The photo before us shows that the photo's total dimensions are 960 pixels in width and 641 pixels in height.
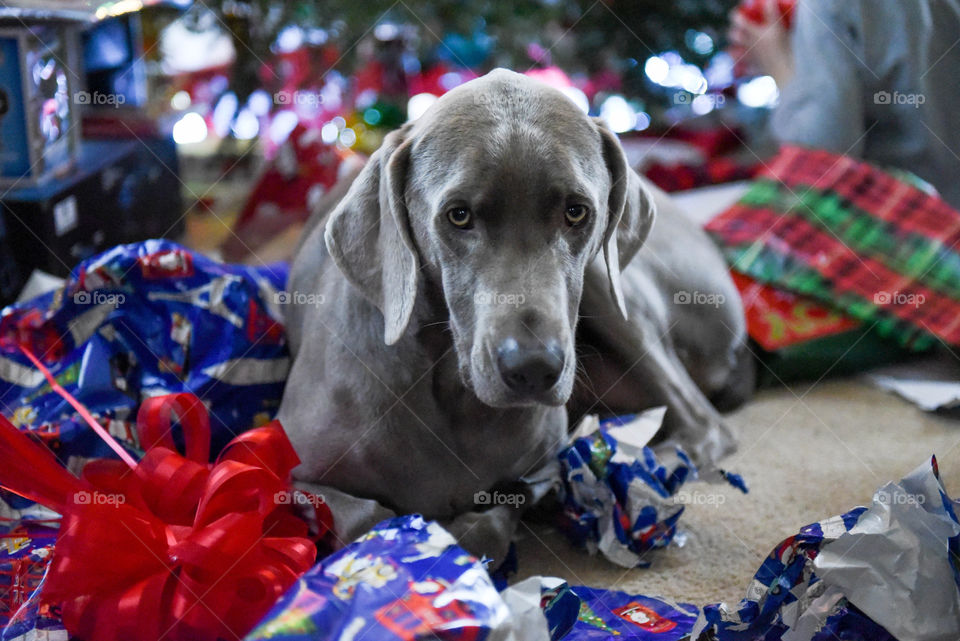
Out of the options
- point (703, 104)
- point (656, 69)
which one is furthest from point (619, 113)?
point (703, 104)

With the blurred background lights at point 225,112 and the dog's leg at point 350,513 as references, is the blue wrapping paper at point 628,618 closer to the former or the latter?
the dog's leg at point 350,513

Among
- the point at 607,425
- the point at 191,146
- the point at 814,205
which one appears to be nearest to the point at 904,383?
the point at 814,205

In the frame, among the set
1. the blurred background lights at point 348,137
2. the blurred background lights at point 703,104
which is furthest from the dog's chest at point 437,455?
the blurred background lights at point 703,104

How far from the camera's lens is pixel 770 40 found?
9.04 ft

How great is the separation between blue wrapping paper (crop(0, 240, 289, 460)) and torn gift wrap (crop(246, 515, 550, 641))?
64 centimetres

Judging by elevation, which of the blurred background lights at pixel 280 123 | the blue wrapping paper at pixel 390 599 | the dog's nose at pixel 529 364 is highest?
the dog's nose at pixel 529 364

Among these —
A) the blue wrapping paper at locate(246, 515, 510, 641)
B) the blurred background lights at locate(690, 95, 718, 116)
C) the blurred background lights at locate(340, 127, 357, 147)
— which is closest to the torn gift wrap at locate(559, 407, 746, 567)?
the blue wrapping paper at locate(246, 515, 510, 641)

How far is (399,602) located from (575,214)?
60 centimetres

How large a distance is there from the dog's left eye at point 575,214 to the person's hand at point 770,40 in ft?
5.43

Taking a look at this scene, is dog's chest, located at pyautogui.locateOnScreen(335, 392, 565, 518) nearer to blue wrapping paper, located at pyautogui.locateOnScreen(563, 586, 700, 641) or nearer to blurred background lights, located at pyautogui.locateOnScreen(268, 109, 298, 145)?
blue wrapping paper, located at pyautogui.locateOnScreen(563, 586, 700, 641)

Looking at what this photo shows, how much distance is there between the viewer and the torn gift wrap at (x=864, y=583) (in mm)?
1139

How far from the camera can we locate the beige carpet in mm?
1493

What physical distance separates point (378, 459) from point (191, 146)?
2.83 m

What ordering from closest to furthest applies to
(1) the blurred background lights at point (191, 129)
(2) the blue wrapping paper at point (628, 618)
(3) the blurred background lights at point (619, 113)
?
(2) the blue wrapping paper at point (628, 618)
(1) the blurred background lights at point (191, 129)
(3) the blurred background lights at point (619, 113)
